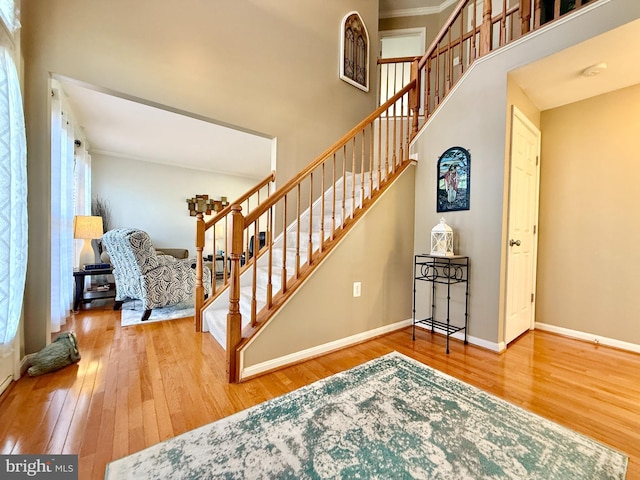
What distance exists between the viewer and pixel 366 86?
13.7 feet

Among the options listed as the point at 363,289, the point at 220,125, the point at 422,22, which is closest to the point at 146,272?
the point at 220,125

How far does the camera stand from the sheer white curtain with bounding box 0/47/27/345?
1.46 meters

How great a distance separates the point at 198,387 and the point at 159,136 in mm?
4493

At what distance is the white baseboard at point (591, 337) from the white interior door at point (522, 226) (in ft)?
0.44

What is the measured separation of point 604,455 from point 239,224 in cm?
222

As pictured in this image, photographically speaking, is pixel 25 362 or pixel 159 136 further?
pixel 159 136

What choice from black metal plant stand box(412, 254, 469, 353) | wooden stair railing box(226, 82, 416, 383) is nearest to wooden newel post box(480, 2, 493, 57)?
wooden stair railing box(226, 82, 416, 383)

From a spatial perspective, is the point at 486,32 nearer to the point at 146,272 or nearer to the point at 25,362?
the point at 146,272

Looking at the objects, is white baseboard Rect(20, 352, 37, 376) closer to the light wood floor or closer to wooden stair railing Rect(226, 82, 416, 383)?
the light wood floor

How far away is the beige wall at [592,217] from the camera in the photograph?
7.83 ft

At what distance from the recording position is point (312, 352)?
7.09 feet

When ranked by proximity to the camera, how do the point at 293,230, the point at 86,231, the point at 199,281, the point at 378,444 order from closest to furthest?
the point at 378,444
the point at 199,281
the point at 293,230
the point at 86,231

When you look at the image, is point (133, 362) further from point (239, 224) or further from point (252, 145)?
point (252, 145)

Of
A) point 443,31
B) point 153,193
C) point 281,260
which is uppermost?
point 443,31
